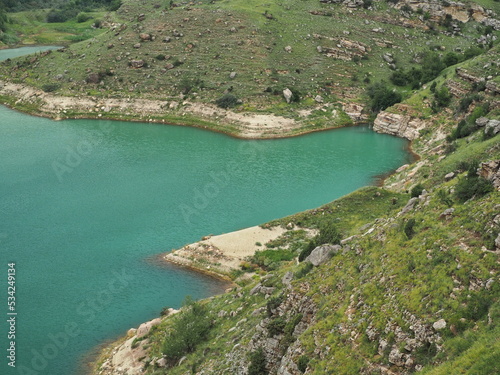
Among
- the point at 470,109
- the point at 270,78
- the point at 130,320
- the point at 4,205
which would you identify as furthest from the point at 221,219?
the point at 270,78

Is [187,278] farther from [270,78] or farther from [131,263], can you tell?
[270,78]

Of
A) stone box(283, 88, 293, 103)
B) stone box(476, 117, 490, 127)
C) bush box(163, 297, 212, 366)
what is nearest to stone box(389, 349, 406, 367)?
bush box(163, 297, 212, 366)

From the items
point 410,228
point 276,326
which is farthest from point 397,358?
point 410,228

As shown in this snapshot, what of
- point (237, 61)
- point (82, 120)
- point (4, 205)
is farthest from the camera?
point (237, 61)

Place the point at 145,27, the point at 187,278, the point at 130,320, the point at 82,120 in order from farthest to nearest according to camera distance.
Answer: the point at 145,27
the point at 82,120
the point at 187,278
the point at 130,320

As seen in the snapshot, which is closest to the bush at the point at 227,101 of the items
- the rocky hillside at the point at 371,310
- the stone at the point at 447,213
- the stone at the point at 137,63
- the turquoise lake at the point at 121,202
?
the turquoise lake at the point at 121,202

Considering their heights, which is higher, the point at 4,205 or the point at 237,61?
the point at 237,61
